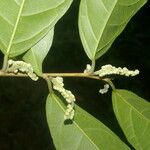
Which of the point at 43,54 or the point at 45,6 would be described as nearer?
the point at 45,6

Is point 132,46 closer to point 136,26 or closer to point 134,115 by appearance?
point 136,26

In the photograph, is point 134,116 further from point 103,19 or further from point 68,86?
point 68,86

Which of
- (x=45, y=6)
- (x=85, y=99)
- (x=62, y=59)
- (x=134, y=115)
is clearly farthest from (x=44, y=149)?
(x=45, y=6)

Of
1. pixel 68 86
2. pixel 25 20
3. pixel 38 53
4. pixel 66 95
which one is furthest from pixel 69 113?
pixel 68 86

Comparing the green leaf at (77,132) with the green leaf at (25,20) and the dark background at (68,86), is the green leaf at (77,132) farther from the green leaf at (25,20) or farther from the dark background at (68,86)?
the dark background at (68,86)

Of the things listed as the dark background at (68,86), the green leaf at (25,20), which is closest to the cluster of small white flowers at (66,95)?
the green leaf at (25,20)


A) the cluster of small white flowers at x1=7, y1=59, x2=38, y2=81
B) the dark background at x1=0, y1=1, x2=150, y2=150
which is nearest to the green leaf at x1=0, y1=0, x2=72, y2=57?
the cluster of small white flowers at x1=7, y1=59, x2=38, y2=81

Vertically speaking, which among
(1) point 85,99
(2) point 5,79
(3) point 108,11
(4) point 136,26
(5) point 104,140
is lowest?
(1) point 85,99
